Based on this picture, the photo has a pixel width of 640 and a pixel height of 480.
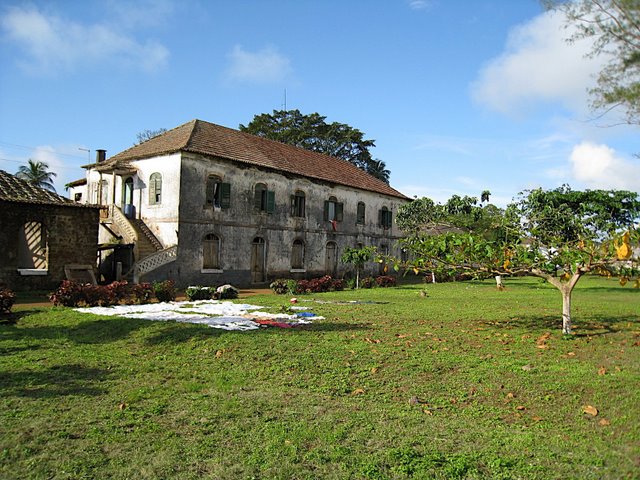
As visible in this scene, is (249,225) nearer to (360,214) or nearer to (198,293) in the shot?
(198,293)

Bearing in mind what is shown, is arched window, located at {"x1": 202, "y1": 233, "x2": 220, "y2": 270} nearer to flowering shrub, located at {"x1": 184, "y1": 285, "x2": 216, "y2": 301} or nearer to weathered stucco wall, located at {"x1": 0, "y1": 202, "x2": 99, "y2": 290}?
weathered stucco wall, located at {"x1": 0, "y1": 202, "x2": 99, "y2": 290}

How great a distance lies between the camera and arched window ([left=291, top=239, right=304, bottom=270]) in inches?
1102

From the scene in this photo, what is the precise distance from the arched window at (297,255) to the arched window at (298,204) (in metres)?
1.54

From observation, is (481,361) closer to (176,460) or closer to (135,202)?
(176,460)

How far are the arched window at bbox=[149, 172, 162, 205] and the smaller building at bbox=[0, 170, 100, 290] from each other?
139 inches

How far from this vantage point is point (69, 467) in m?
4.16

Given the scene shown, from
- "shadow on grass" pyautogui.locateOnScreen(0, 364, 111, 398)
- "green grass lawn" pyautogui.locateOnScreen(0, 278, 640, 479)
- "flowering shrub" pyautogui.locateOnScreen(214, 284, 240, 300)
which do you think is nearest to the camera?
"green grass lawn" pyautogui.locateOnScreen(0, 278, 640, 479)

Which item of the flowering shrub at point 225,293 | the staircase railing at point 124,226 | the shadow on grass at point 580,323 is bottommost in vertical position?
the shadow on grass at point 580,323

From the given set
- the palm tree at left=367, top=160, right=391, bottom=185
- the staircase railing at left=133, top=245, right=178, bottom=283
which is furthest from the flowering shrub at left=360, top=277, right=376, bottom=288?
the palm tree at left=367, top=160, right=391, bottom=185

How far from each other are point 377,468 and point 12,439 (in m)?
3.46

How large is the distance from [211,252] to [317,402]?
1856 centimetres

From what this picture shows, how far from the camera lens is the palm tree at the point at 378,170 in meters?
53.2

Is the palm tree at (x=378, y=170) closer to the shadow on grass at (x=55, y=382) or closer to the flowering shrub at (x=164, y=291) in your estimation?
the flowering shrub at (x=164, y=291)

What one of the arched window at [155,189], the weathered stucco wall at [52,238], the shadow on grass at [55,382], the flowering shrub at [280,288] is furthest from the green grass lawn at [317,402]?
the arched window at [155,189]
